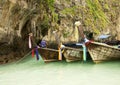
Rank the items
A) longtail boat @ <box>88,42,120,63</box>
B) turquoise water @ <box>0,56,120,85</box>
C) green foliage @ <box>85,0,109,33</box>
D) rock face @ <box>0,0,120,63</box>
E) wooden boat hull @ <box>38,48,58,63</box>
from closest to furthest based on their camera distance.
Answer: turquoise water @ <box>0,56,120,85</box> → longtail boat @ <box>88,42,120,63</box> → wooden boat hull @ <box>38,48,58,63</box> → rock face @ <box>0,0,120,63</box> → green foliage @ <box>85,0,109,33</box>

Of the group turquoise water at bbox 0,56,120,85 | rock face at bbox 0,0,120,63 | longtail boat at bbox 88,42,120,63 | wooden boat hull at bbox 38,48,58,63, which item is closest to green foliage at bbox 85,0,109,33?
rock face at bbox 0,0,120,63

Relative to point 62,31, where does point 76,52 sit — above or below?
below

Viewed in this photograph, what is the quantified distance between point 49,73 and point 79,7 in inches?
380

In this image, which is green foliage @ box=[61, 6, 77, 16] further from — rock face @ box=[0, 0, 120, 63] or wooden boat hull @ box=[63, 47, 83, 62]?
wooden boat hull @ box=[63, 47, 83, 62]

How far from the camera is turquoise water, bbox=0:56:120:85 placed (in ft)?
38.2

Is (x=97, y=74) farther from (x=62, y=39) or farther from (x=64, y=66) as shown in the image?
(x=62, y=39)

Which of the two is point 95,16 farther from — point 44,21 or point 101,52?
A: point 101,52

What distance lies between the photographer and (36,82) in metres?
11.9

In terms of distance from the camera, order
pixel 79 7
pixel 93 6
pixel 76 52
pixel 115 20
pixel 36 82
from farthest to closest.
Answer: pixel 115 20, pixel 93 6, pixel 79 7, pixel 76 52, pixel 36 82

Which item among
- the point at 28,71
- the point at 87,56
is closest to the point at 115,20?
the point at 87,56

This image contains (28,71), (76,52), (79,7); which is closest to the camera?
(28,71)

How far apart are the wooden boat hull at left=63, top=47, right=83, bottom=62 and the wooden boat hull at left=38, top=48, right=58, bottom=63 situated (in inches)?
27.7

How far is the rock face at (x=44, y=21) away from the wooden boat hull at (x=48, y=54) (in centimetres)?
74

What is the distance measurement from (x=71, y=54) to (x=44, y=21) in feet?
16.5
